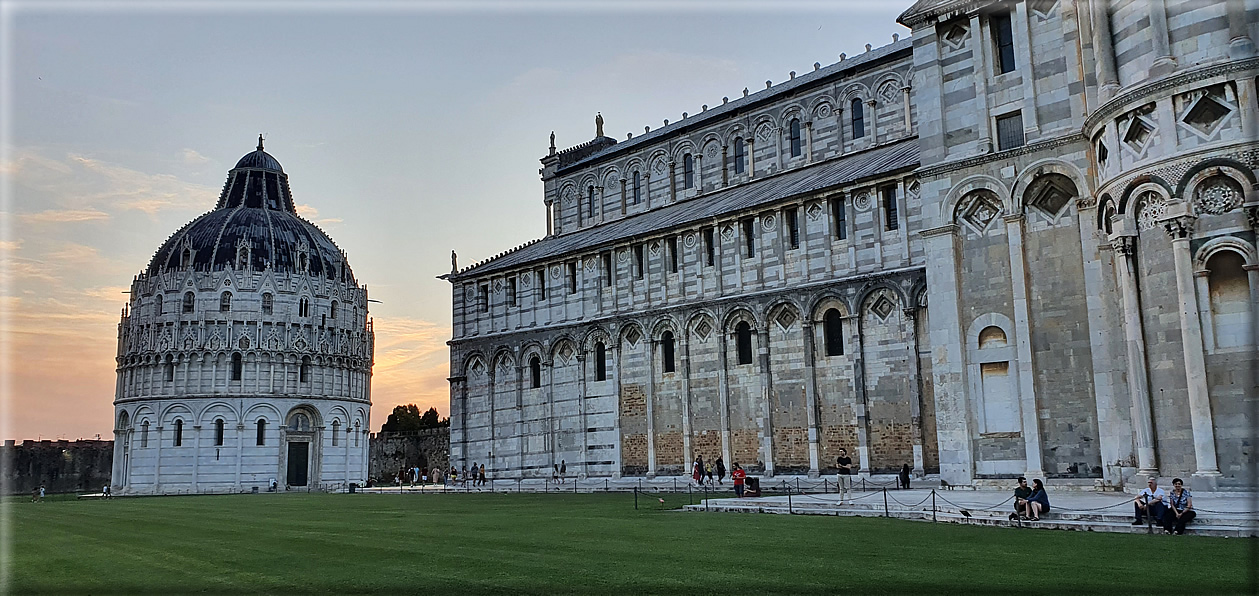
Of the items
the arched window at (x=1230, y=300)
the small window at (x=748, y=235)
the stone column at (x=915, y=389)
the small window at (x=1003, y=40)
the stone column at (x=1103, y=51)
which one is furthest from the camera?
the small window at (x=748, y=235)

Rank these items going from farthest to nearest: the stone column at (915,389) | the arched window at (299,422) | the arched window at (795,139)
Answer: the arched window at (299,422)
the arched window at (795,139)
the stone column at (915,389)

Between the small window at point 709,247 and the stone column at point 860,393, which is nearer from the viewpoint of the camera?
the stone column at point 860,393

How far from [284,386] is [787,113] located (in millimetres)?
45386

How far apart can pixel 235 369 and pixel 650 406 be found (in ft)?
135

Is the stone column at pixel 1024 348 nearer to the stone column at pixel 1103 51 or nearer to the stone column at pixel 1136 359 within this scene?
the stone column at pixel 1136 359

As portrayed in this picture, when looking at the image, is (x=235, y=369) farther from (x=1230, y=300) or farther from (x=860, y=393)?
(x=1230, y=300)

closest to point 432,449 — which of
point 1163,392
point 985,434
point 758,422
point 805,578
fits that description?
point 758,422

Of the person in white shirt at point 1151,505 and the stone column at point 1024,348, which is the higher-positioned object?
the stone column at point 1024,348

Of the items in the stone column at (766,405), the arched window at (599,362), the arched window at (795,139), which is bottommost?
the stone column at (766,405)

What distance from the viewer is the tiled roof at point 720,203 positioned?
37.9 meters

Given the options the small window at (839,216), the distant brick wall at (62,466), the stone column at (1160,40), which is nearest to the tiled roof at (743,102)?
the small window at (839,216)

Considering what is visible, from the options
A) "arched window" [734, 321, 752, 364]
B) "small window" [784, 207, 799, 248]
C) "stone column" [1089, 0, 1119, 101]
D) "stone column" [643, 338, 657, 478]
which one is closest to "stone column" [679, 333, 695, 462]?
"stone column" [643, 338, 657, 478]

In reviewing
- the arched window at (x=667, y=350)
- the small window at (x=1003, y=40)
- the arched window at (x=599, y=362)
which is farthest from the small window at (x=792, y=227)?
the small window at (x=1003, y=40)

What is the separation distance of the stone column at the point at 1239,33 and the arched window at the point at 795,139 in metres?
26.1
